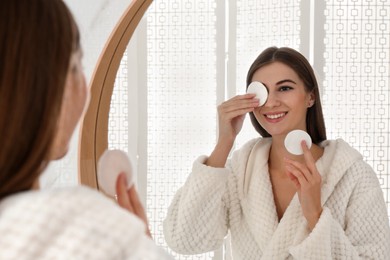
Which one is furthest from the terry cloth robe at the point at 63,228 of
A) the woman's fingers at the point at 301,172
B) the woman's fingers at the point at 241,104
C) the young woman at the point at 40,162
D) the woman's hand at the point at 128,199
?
the woman's fingers at the point at 241,104

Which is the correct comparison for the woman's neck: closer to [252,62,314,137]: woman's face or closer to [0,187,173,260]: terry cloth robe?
[252,62,314,137]: woman's face

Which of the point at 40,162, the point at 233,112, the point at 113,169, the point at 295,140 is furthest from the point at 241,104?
the point at 40,162

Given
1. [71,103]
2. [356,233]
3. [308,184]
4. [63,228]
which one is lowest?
[356,233]

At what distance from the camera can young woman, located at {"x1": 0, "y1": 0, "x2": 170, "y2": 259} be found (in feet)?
1.80

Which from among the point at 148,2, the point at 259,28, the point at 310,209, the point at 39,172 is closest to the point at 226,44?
the point at 259,28

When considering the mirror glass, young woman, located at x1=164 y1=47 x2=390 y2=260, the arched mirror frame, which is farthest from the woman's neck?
the arched mirror frame

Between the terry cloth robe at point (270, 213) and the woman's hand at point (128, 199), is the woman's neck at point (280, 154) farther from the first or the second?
the woman's hand at point (128, 199)

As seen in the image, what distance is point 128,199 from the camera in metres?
0.70

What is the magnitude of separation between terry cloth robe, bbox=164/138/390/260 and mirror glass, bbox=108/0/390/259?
9.3 inches

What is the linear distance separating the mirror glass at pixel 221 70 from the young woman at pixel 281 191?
21 cm

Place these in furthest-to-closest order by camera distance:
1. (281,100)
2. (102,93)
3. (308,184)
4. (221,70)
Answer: (221,70) < (102,93) < (281,100) < (308,184)

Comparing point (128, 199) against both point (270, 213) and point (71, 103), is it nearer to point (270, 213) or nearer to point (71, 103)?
point (71, 103)

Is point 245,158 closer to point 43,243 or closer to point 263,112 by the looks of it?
point 263,112

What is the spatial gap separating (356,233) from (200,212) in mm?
354
